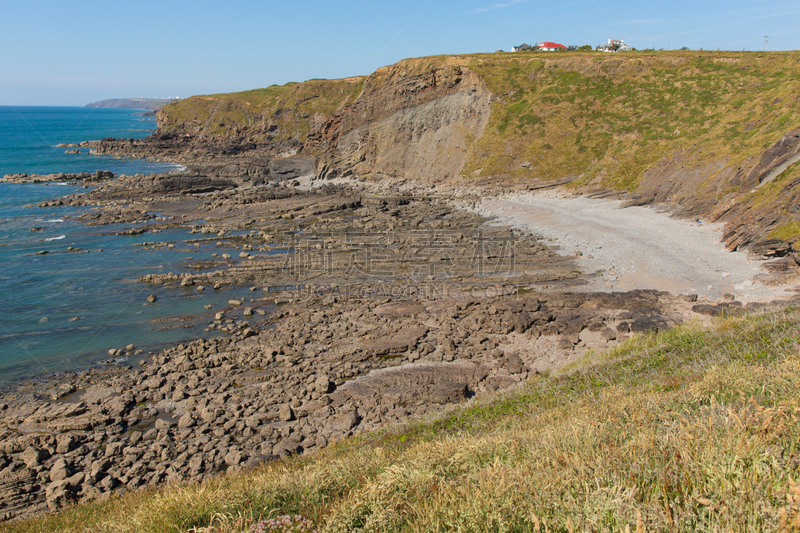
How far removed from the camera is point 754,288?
1884 cm

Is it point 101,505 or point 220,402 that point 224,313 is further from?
point 101,505

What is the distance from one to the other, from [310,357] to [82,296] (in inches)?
575

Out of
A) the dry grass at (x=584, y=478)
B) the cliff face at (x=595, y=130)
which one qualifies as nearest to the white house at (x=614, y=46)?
the cliff face at (x=595, y=130)

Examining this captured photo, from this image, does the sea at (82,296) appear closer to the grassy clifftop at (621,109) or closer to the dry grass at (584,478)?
the dry grass at (584,478)

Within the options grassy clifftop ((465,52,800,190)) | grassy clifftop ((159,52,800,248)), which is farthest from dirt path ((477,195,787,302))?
grassy clifftop ((465,52,800,190))

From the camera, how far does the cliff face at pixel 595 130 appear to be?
28641mm

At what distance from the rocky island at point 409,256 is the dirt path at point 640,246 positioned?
52cm

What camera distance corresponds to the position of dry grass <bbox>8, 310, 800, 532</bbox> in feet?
12.6

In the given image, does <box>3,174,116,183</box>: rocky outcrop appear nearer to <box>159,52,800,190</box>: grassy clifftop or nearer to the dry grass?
<box>159,52,800,190</box>: grassy clifftop

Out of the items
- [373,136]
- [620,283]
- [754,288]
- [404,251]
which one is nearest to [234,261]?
[404,251]

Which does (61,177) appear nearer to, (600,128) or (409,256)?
(409,256)

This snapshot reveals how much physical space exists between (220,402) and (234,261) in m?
15.6

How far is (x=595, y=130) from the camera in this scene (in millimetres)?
44750

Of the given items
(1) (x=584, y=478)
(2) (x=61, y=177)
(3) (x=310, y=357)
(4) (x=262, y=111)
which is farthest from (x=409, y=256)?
(4) (x=262, y=111)
